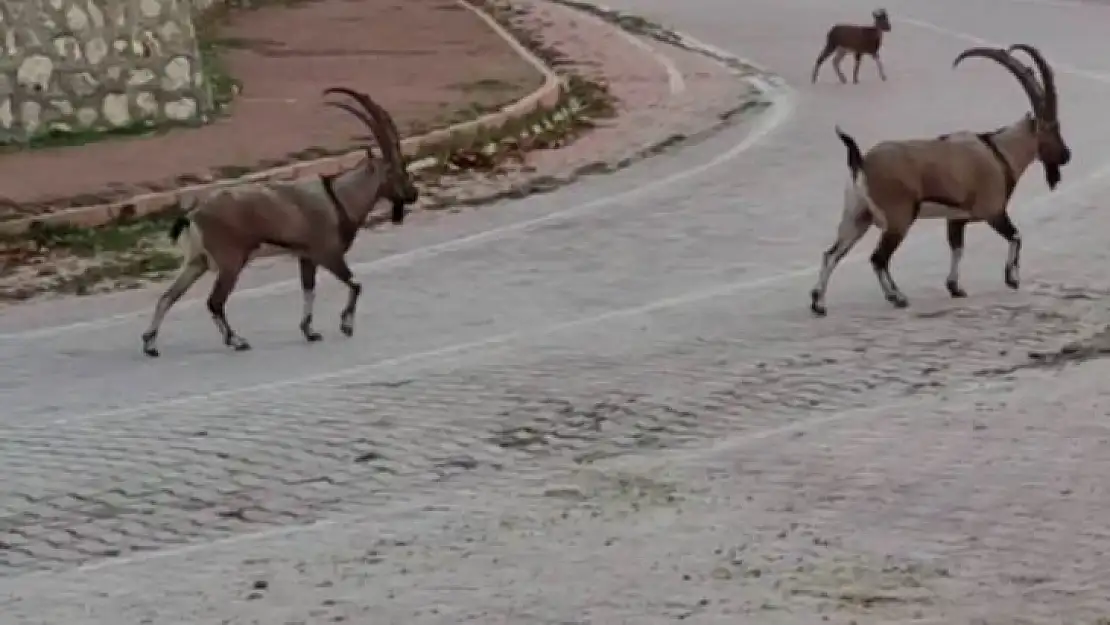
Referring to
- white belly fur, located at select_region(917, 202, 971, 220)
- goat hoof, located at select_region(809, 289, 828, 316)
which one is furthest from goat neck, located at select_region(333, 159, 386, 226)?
white belly fur, located at select_region(917, 202, 971, 220)

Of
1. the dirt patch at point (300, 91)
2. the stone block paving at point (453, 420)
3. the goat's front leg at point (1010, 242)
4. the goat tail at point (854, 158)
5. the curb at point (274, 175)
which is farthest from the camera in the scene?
the dirt patch at point (300, 91)

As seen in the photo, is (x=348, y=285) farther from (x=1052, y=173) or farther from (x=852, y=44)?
(x=852, y=44)

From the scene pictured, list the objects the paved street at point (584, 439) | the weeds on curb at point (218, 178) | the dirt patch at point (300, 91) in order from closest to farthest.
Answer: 1. the paved street at point (584, 439)
2. the weeds on curb at point (218, 178)
3. the dirt patch at point (300, 91)

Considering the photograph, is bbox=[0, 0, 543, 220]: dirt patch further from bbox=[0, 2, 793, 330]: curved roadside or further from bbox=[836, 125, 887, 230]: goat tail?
bbox=[836, 125, 887, 230]: goat tail

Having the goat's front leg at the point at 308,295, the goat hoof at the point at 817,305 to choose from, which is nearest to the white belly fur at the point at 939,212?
the goat hoof at the point at 817,305

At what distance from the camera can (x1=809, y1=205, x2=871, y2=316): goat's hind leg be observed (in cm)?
1083

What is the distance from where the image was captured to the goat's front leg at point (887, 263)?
1074 centimetres

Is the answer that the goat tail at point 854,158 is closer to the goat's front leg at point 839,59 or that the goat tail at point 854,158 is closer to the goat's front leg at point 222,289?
the goat's front leg at point 222,289

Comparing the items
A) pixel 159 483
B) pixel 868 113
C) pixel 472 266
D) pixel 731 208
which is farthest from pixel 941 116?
pixel 159 483

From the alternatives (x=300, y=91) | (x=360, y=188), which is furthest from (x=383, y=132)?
(x=300, y=91)

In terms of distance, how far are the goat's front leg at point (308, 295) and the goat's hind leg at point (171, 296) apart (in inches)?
20.1

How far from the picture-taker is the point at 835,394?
9.19m

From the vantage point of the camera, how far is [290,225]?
10.5 meters

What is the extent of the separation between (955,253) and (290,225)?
3.56m
